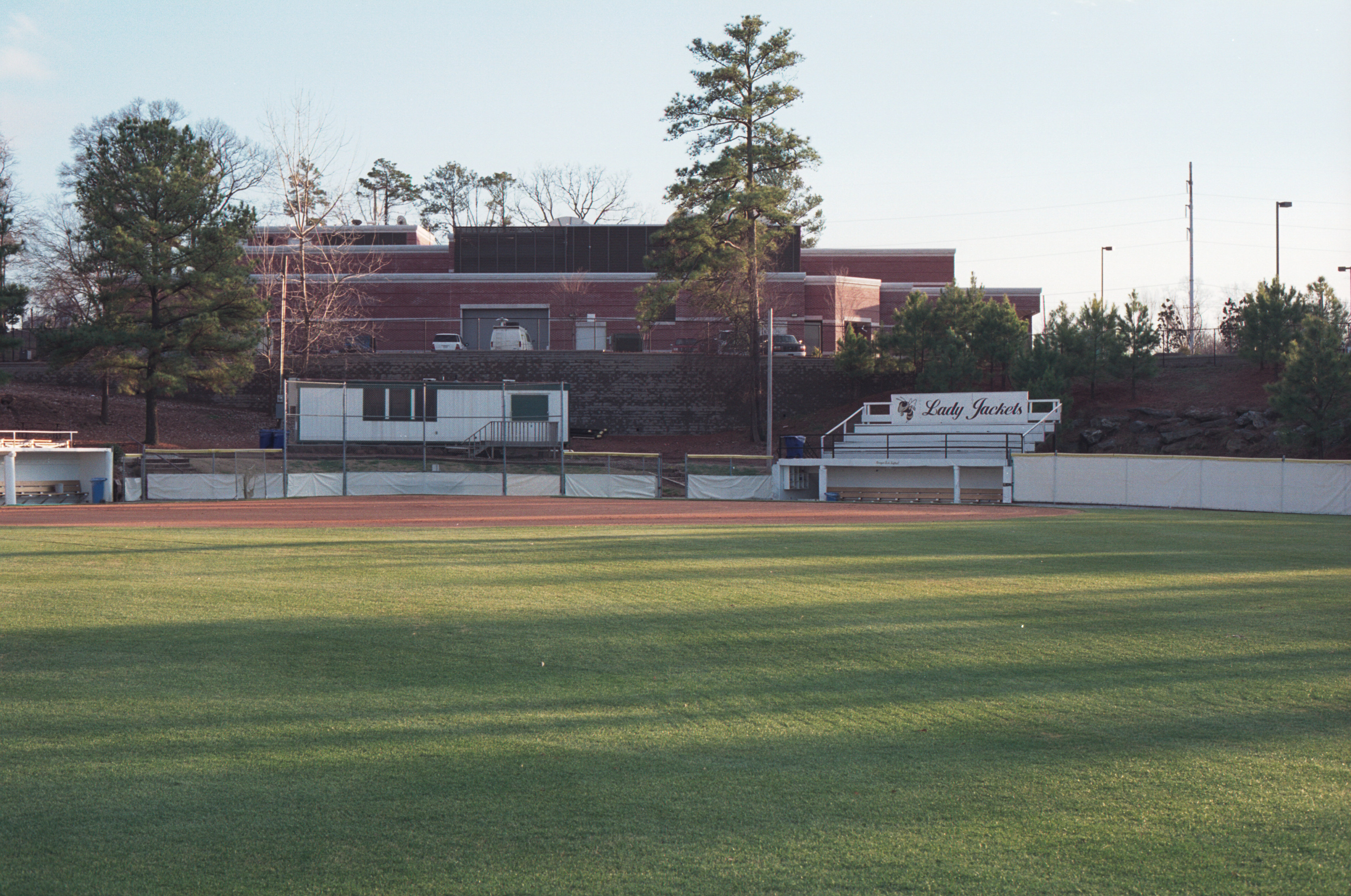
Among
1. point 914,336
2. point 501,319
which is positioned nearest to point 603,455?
point 914,336

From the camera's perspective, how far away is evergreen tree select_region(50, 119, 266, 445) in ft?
135

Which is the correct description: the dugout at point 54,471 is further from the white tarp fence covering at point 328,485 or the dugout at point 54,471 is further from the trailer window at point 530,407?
the trailer window at point 530,407

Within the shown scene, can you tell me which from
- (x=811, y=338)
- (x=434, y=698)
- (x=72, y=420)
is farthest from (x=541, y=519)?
(x=811, y=338)

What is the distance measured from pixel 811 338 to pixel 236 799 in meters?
60.4

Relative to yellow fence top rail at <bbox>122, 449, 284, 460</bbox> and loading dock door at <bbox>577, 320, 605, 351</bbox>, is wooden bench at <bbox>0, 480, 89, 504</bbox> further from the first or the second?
loading dock door at <bbox>577, 320, 605, 351</bbox>

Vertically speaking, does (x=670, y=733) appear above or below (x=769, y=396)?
below

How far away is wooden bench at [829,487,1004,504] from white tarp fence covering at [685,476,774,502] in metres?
3.53

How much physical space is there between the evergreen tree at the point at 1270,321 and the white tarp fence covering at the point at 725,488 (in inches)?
959

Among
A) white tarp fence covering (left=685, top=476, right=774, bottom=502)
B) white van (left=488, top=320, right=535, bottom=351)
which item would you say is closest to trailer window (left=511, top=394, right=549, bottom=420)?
white tarp fence covering (left=685, top=476, right=774, bottom=502)

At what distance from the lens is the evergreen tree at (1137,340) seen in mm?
46500

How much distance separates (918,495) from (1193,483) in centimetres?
974

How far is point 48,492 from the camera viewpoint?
116 feet

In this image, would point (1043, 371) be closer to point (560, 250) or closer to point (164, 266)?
point (560, 250)

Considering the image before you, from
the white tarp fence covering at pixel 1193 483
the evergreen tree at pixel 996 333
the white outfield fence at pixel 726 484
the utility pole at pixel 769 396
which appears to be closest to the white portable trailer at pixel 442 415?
the white outfield fence at pixel 726 484
